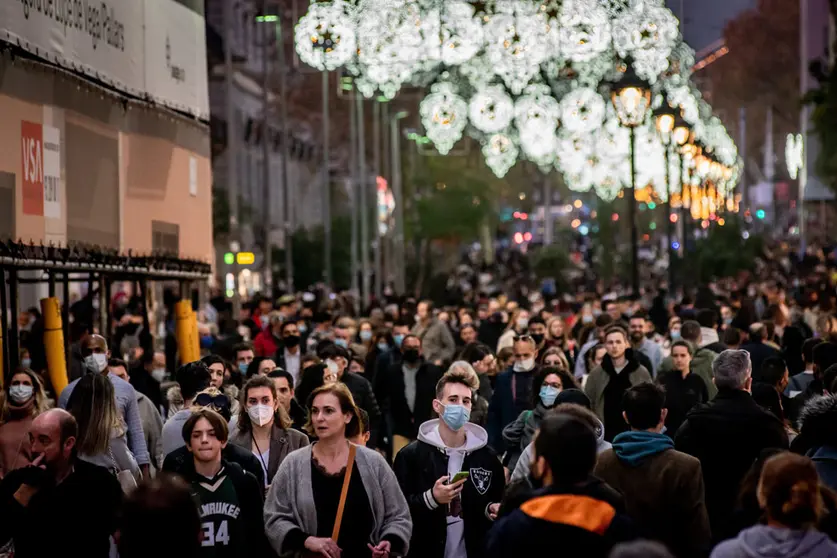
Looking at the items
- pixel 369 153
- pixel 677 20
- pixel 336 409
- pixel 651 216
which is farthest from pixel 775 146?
pixel 336 409

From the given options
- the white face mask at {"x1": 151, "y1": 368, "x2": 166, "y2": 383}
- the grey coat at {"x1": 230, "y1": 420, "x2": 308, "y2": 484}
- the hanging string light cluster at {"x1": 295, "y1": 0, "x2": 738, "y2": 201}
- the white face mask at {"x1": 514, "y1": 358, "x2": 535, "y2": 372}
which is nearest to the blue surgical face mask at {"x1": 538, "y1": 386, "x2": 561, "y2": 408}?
the grey coat at {"x1": 230, "y1": 420, "x2": 308, "y2": 484}

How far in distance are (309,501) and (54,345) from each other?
7.93 meters

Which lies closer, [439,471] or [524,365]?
[439,471]

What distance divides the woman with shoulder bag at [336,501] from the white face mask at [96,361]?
5.76 m

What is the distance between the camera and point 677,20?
2939 cm

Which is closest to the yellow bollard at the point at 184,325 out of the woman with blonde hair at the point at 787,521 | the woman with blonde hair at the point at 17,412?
the woman with blonde hair at the point at 17,412

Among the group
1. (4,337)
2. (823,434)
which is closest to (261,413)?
(823,434)

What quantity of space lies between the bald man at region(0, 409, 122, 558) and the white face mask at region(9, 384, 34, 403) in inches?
139

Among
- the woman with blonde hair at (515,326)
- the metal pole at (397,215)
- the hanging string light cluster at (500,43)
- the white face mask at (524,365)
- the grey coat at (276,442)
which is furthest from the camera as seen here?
the metal pole at (397,215)

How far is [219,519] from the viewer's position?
8180mm

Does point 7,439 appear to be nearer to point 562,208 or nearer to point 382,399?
point 382,399

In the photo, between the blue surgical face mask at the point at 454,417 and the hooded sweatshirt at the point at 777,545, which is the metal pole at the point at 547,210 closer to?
the blue surgical face mask at the point at 454,417

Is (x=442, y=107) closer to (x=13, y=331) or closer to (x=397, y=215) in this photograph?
(x=13, y=331)

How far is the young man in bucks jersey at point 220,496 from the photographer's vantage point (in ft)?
26.8
